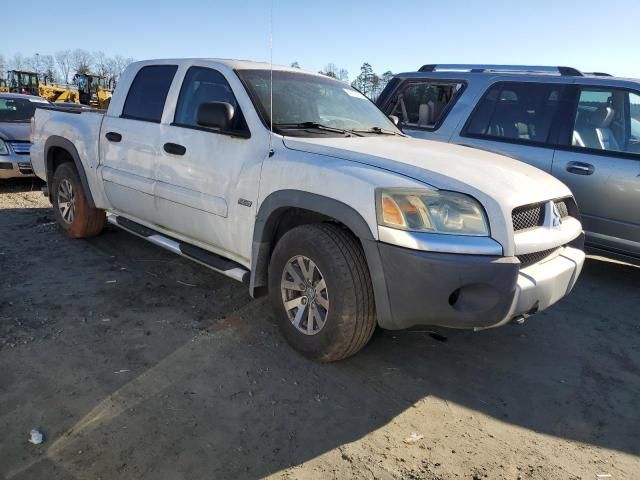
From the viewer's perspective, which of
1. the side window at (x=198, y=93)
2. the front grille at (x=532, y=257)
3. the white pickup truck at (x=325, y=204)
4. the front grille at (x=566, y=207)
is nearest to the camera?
the white pickup truck at (x=325, y=204)

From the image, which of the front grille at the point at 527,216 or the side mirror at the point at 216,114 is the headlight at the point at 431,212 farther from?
the side mirror at the point at 216,114

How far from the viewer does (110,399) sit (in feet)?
8.87

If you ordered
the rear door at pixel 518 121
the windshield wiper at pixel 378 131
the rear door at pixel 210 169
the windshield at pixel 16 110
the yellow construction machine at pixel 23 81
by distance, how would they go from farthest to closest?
the yellow construction machine at pixel 23 81, the windshield at pixel 16 110, the rear door at pixel 518 121, the windshield wiper at pixel 378 131, the rear door at pixel 210 169

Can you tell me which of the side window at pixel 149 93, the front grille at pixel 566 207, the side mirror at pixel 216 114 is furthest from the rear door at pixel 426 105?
the side mirror at pixel 216 114

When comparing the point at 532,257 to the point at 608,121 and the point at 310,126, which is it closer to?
the point at 310,126

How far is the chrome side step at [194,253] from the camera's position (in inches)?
140

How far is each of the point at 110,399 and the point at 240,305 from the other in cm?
140

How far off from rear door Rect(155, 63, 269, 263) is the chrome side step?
65 mm

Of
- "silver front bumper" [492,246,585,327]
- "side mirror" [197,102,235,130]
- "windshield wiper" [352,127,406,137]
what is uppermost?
"side mirror" [197,102,235,130]

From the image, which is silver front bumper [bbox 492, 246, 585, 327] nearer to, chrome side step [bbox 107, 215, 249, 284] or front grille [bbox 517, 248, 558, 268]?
front grille [bbox 517, 248, 558, 268]

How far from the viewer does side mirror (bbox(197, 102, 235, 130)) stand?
338 centimetres

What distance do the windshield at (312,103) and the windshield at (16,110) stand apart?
22.6 feet

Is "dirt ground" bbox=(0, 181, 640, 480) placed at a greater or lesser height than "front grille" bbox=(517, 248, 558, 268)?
lesser

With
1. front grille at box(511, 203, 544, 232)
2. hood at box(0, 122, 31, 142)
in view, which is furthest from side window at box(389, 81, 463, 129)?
hood at box(0, 122, 31, 142)
